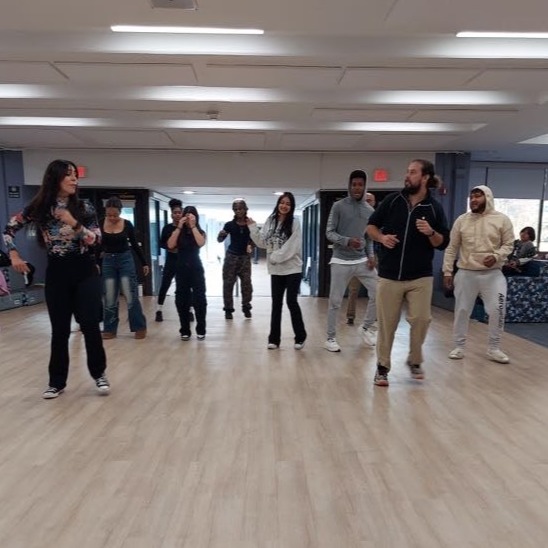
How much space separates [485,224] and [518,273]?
270 centimetres

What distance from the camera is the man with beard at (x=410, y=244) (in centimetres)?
286

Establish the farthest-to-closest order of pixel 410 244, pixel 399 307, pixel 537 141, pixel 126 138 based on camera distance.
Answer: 1. pixel 537 141
2. pixel 126 138
3. pixel 399 307
4. pixel 410 244

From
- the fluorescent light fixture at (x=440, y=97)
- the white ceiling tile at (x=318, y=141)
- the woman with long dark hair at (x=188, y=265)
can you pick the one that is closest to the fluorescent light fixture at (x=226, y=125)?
the white ceiling tile at (x=318, y=141)

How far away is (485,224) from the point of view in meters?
3.63

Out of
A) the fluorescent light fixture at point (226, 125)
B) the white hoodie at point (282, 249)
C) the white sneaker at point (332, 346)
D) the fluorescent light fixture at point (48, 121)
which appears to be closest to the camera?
the white hoodie at point (282, 249)

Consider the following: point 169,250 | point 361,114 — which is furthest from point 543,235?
point 169,250

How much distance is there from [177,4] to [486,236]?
2937 mm

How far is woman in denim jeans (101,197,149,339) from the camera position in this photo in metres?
4.22

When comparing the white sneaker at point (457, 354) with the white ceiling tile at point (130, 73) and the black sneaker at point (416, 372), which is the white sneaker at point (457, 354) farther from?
the white ceiling tile at point (130, 73)

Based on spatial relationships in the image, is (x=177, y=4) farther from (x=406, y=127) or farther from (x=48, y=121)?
(x=406, y=127)

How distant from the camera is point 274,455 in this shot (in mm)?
2148

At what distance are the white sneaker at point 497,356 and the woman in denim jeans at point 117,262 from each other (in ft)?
11.1

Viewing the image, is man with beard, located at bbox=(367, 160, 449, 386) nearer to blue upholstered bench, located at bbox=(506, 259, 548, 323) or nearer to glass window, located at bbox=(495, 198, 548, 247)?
blue upholstered bench, located at bbox=(506, 259, 548, 323)

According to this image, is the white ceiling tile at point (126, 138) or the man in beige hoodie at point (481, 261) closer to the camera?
the man in beige hoodie at point (481, 261)
